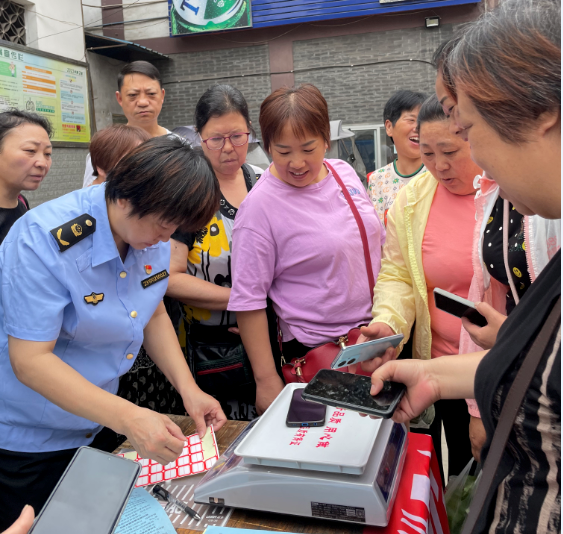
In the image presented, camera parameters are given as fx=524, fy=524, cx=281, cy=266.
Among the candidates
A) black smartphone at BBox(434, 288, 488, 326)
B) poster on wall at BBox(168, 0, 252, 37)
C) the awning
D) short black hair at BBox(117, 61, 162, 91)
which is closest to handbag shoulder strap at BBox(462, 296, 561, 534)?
black smartphone at BBox(434, 288, 488, 326)

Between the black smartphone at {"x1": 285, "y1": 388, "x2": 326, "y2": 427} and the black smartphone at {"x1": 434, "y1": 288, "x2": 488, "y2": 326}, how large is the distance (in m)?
0.37

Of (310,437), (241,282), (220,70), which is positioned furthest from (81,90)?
(310,437)

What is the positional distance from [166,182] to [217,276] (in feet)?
2.79

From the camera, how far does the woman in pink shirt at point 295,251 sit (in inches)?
66.9

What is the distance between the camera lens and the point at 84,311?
47.9 inches

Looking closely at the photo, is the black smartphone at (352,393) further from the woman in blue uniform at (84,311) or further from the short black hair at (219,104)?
the short black hair at (219,104)

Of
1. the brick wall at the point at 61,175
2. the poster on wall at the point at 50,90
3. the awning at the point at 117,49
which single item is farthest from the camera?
the awning at the point at 117,49

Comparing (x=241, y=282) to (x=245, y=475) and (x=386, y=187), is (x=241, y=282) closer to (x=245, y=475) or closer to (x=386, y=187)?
(x=245, y=475)

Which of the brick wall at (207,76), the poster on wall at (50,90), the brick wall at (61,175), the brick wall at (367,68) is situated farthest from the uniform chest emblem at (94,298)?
the brick wall at (207,76)

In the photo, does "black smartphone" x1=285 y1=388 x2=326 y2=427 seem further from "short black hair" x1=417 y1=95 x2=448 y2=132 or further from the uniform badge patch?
"short black hair" x1=417 y1=95 x2=448 y2=132

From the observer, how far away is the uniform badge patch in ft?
4.63

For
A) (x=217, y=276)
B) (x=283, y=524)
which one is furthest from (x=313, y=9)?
(x=283, y=524)

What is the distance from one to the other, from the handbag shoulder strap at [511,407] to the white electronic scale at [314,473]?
0.22m

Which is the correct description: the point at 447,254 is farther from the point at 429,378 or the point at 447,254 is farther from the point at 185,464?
the point at 185,464
